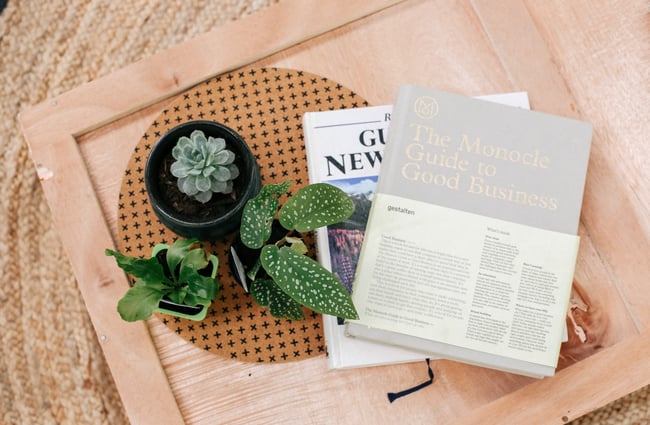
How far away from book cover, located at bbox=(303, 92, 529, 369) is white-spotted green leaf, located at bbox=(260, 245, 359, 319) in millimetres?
137

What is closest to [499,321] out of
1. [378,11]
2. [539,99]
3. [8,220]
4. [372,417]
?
[372,417]

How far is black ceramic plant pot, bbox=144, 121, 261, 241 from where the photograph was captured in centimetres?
60

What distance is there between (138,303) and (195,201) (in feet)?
0.42

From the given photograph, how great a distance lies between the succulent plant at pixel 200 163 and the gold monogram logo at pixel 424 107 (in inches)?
A: 9.7

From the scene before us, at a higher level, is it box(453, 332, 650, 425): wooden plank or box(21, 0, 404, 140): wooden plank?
box(21, 0, 404, 140): wooden plank

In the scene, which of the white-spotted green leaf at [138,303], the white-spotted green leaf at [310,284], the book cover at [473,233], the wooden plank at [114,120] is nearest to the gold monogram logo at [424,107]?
the book cover at [473,233]

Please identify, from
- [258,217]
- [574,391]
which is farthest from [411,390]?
[258,217]

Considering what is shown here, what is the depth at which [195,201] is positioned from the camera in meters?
0.64

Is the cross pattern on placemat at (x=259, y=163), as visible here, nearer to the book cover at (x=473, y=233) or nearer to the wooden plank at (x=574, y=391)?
the book cover at (x=473, y=233)

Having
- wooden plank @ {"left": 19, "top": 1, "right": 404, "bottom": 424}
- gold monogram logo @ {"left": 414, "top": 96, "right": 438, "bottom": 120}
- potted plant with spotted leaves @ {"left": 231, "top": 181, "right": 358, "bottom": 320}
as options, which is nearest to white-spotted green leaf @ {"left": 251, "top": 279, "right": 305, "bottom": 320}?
potted plant with spotted leaves @ {"left": 231, "top": 181, "right": 358, "bottom": 320}

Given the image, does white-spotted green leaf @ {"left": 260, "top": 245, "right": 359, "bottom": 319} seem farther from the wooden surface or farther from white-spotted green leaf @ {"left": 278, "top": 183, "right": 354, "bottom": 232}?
the wooden surface

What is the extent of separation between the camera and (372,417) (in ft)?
2.28

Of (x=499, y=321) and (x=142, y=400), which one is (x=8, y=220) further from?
(x=499, y=321)

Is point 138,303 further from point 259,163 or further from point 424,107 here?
point 424,107
